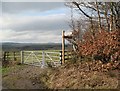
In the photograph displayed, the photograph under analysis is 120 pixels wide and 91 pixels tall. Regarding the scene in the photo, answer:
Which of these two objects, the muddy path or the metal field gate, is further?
the metal field gate

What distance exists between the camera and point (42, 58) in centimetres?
2447

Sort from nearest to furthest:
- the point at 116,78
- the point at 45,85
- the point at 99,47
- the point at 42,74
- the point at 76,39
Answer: the point at 116,78 → the point at 45,85 → the point at 99,47 → the point at 42,74 → the point at 76,39

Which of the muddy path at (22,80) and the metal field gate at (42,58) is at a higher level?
the metal field gate at (42,58)

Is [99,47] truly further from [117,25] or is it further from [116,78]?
[116,78]

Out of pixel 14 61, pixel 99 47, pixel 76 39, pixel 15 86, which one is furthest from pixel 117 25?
pixel 14 61

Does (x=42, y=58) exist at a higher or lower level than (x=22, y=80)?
higher

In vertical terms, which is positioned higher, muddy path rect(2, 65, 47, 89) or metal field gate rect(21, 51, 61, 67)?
metal field gate rect(21, 51, 61, 67)

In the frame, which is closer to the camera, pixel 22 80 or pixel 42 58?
pixel 22 80

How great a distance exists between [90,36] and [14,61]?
37.0 feet

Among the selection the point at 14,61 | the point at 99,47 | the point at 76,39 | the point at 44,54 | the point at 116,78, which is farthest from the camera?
the point at 14,61

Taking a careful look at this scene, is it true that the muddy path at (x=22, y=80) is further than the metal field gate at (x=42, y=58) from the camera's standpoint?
No

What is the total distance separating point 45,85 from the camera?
17188 mm

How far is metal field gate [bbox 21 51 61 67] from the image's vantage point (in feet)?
75.8

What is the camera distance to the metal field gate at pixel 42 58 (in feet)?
75.8
